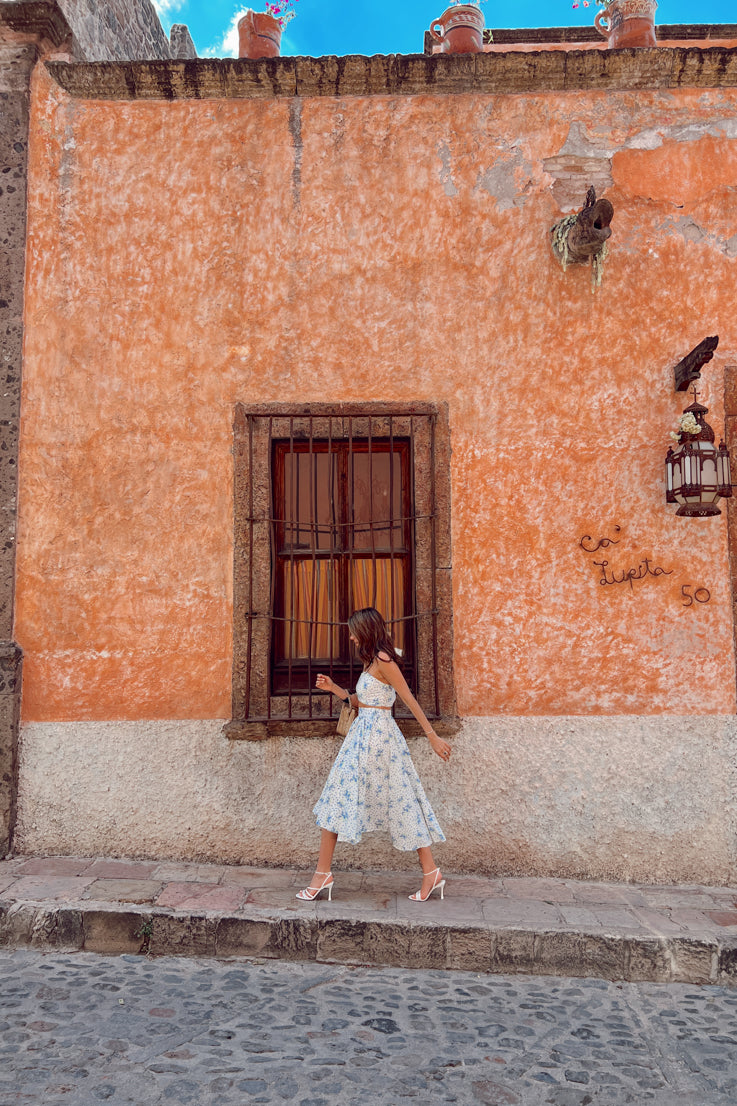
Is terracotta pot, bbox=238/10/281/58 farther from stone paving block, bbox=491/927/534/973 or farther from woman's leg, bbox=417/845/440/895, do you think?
stone paving block, bbox=491/927/534/973

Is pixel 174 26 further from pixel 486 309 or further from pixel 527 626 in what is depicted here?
pixel 527 626

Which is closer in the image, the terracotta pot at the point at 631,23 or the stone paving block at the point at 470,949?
the stone paving block at the point at 470,949

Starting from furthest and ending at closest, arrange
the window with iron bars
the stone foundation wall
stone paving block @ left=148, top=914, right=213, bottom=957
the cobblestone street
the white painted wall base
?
the stone foundation wall < the window with iron bars < the white painted wall base < stone paving block @ left=148, top=914, right=213, bottom=957 < the cobblestone street

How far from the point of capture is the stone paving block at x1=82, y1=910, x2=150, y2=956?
12.4 feet

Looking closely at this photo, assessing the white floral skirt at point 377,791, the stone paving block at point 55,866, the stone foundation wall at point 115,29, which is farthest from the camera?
the stone foundation wall at point 115,29

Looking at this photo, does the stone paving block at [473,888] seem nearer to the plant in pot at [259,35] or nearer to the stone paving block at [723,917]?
the stone paving block at [723,917]

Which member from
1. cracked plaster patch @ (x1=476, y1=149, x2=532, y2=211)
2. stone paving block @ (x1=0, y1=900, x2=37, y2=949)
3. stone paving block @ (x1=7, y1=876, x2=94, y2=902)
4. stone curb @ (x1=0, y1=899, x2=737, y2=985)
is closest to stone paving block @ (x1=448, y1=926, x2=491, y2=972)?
stone curb @ (x1=0, y1=899, x2=737, y2=985)

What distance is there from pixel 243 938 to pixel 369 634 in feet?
4.92

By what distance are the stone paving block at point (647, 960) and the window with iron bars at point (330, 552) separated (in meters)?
1.46

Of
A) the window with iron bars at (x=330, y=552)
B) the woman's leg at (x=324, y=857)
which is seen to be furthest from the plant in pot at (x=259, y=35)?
the woman's leg at (x=324, y=857)

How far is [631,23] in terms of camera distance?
518 cm

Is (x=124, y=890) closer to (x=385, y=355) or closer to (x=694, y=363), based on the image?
(x=385, y=355)

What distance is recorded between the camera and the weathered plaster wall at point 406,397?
4703 mm

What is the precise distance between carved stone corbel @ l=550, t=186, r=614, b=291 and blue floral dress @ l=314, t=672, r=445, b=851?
8.86 ft
